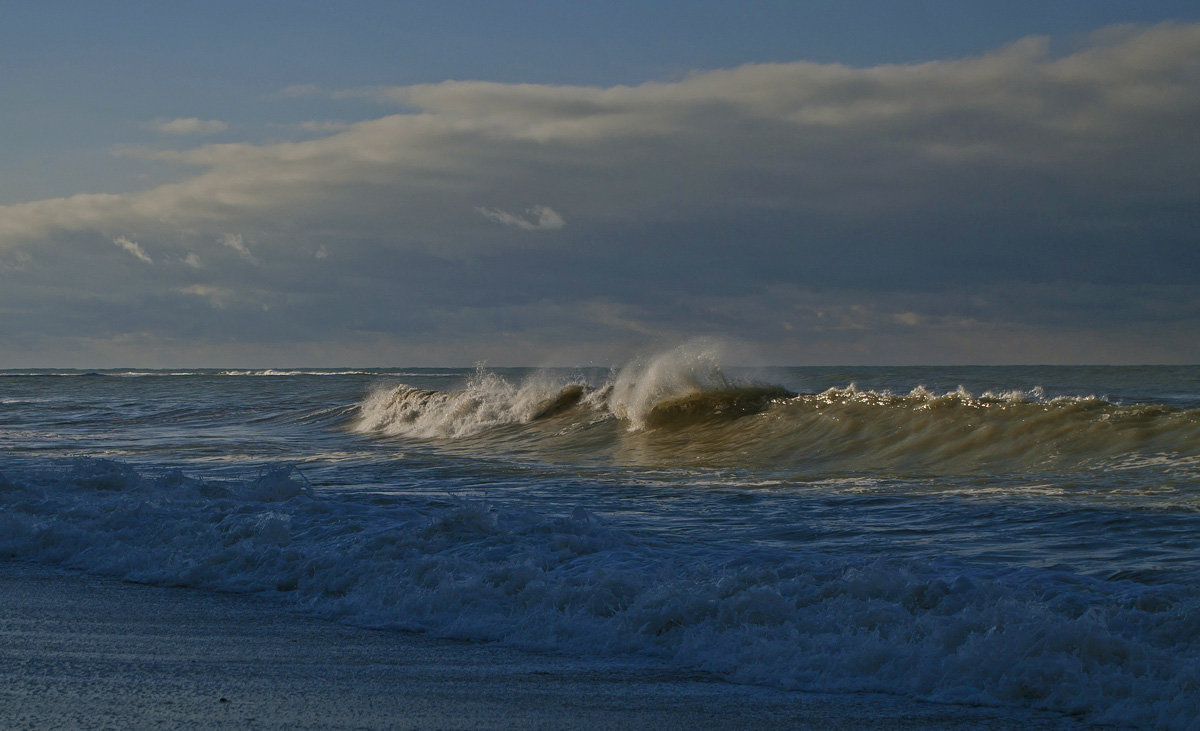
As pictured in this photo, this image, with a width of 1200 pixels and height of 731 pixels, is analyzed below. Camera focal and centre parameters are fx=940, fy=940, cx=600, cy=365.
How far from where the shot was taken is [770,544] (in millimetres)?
6219

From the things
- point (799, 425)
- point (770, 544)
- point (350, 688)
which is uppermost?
point (799, 425)

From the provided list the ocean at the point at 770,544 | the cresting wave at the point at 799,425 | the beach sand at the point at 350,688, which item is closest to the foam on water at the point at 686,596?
the ocean at the point at 770,544

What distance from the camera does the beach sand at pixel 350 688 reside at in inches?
133

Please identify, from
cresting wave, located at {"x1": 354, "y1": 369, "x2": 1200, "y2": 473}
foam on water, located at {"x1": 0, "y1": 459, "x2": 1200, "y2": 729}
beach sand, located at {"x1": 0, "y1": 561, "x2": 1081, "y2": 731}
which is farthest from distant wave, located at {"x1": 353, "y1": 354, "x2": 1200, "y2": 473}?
beach sand, located at {"x1": 0, "y1": 561, "x2": 1081, "y2": 731}

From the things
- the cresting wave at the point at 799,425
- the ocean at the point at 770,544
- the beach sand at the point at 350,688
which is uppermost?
the cresting wave at the point at 799,425

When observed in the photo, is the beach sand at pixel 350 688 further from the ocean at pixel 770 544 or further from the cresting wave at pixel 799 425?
the cresting wave at pixel 799 425

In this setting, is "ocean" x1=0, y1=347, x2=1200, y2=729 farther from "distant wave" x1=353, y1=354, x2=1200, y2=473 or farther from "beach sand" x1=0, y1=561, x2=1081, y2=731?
"beach sand" x1=0, y1=561, x2=1081, y2=731

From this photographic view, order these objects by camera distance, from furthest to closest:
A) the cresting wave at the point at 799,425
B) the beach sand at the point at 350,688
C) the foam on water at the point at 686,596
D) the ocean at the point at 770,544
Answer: the cresting wave at the point at 799,425
the ocean at the point at 770,544
the foam on water at the point at 686,596
the beach sand at the point at 350,688

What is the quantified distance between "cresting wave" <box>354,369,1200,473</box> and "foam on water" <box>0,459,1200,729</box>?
17.2ft

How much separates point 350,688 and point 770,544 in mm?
3266

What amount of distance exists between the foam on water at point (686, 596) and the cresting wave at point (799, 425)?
5246mm

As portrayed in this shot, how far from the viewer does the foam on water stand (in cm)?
373

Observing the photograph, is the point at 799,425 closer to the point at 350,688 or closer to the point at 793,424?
the point at 793,424

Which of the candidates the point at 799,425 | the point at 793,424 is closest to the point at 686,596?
the point at 799,425
